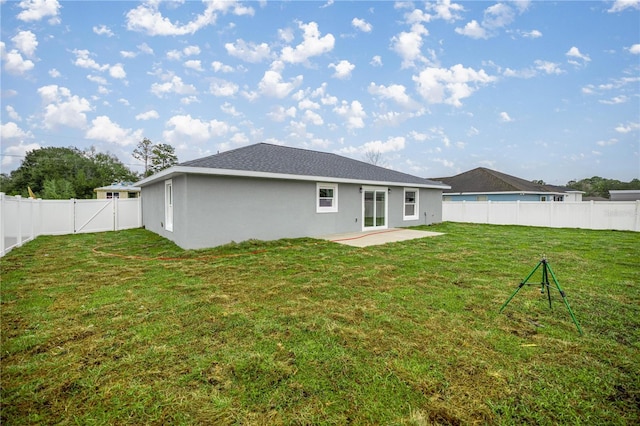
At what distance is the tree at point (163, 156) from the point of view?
40000mm

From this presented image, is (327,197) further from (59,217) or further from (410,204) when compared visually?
(59,217)

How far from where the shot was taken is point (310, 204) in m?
10.7

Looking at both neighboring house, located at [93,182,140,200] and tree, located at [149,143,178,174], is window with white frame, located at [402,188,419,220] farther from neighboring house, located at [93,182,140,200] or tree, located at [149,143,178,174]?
tree, located at [149,143,178,174]

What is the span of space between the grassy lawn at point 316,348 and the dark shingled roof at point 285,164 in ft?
13.5

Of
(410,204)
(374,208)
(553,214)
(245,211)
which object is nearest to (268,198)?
(245,211)

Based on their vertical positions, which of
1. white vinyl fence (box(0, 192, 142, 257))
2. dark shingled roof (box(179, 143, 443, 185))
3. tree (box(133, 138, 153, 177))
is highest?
tree (box(133, 138, 153, 177))

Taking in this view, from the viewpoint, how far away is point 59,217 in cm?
1223

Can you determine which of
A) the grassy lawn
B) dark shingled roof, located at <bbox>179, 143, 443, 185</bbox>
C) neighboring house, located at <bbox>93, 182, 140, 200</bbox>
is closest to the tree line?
neighboring house, located at <bbox>93, 182, 140, 200</bbox>

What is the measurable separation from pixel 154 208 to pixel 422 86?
1475 centimetres

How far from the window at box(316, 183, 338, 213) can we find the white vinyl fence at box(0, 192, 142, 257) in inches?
339

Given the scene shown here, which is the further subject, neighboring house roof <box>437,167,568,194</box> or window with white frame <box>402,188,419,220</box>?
neighboring house roof <box>437,167,568,194</box>

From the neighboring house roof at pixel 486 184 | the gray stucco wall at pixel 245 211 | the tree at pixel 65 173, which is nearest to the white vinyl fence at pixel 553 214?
the neighboring house roof at pixel 486 184

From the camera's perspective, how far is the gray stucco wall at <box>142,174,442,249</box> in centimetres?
809

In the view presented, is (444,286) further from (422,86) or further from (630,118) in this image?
(630,118)
